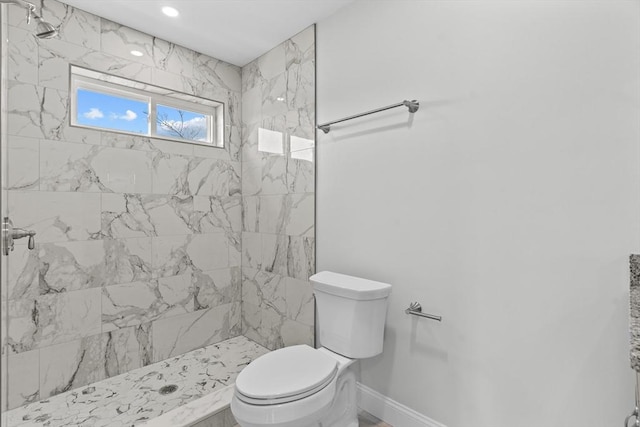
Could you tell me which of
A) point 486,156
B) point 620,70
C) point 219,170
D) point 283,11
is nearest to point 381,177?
point 486,156

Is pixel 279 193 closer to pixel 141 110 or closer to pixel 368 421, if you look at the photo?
pixel 141 110

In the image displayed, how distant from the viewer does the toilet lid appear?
4.58ft

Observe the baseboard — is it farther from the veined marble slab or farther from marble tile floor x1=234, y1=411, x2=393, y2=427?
the veined marble slab

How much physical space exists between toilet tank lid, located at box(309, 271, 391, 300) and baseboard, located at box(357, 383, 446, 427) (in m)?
0.62

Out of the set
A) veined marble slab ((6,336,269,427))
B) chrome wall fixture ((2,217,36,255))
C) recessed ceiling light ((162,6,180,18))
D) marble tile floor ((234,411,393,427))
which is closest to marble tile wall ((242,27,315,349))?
veined marble slab ((6,336,269,427))

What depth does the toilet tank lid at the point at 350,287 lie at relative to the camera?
171 centimetres

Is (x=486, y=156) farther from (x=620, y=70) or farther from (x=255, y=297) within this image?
(x=255, y=297)

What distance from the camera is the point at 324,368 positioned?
5.17 feet

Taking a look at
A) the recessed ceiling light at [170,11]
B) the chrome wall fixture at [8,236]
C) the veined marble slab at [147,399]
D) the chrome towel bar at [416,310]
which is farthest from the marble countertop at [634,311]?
the recessed ceiling light at [170,11]

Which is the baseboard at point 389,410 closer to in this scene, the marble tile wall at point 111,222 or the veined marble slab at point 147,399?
the marble tile wall at point 111,222

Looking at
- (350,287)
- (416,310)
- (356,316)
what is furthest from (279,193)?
(416,310)

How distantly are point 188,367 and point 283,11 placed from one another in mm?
2477

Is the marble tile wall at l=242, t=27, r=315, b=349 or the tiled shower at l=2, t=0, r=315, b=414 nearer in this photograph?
the tiled shower at l=2, t=0, r=315, b=414

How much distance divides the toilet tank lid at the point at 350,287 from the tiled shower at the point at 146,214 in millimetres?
407
